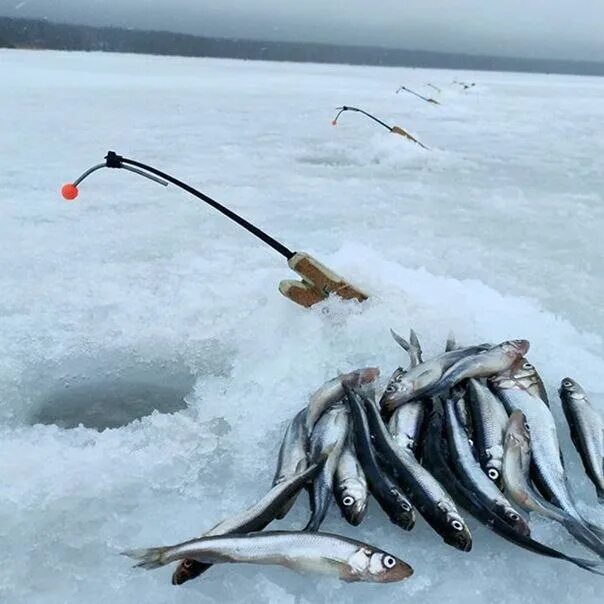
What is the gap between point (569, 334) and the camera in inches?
180

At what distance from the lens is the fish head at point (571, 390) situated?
11.5 ft

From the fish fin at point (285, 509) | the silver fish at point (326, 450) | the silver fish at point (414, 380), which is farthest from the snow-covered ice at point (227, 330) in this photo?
the silver fish at point (414, 380)

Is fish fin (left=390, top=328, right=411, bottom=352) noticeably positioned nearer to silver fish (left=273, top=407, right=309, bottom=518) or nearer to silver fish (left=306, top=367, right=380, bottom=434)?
silver fish (left=306, top=367, right=380, bottom=434)

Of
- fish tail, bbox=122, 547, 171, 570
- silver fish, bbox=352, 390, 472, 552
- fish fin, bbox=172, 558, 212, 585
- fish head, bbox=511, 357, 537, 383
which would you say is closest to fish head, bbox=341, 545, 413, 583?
silver fish, bbox=352, 390, 472, 552

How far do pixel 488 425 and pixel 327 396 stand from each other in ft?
2.75

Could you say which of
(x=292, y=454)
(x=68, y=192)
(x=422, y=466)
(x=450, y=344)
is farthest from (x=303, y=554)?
(x=68, y=192)

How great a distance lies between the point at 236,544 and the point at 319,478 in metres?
0.57

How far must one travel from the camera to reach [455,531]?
261cm

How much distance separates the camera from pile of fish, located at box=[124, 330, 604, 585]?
2461 mm

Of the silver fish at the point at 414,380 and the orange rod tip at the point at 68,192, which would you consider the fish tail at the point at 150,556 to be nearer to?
the silver fish at the point at 414,380

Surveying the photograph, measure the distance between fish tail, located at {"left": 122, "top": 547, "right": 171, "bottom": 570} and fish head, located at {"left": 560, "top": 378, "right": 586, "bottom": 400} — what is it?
7.36ft

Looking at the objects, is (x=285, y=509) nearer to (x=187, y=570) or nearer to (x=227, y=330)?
(x=187, y=570)

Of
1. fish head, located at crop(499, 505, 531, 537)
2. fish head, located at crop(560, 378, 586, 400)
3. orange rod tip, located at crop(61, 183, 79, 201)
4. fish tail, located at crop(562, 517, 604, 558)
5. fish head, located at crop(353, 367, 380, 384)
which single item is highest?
orange rod tip, located at crop(61, 183, 79, 201)

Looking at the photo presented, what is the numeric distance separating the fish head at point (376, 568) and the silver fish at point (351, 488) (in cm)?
32
